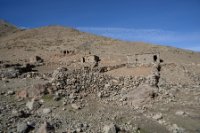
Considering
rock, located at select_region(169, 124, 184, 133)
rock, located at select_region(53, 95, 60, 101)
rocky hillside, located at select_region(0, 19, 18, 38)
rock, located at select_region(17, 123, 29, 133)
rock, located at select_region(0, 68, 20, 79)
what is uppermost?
rocky hillside, located at select_region(0, 19, 18, 38)

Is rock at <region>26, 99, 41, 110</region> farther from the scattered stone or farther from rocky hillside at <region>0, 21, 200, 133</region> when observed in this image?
the scattered stone

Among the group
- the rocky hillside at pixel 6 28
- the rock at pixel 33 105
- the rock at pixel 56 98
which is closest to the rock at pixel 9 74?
the rock at pixel 56 98

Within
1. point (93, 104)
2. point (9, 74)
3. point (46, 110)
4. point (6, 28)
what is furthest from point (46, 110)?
point (6, 28)

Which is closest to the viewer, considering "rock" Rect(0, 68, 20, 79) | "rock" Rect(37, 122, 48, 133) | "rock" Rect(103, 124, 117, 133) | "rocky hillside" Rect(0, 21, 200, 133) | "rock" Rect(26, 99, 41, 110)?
"rock" Rect(37, 122, 48, 133)

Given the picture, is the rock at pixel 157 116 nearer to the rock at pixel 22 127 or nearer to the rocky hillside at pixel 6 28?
the rock at pixel 22 127

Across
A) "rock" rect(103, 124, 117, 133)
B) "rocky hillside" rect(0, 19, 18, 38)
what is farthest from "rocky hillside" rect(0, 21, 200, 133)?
"rocky hillside" rect(0, 19, 18, 38)

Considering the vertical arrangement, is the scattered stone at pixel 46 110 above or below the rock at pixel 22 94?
below

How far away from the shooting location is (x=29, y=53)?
37562 millimetres

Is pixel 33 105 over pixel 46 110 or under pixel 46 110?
over

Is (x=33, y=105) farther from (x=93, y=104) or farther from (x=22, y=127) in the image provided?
(x=93, y=104)

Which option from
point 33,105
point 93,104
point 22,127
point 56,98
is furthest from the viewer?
point 93,104

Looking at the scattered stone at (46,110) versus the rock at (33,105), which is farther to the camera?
the rock at (33,105)

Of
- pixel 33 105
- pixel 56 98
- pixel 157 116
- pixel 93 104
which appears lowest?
pixel 157 116

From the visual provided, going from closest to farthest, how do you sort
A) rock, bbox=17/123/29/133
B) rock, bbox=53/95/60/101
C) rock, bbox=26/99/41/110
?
rock, bbox=17/123/29/133 < rock, bbox=26/99/41/110 < rock, bbox=53/95/60/101
